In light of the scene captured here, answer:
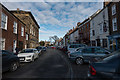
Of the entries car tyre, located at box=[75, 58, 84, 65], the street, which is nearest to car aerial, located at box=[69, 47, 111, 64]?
car tyre, located at box=[75, 58, 84, 65]

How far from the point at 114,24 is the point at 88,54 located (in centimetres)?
1172

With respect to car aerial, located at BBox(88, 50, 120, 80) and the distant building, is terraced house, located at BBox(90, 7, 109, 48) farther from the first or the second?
car aerial, located at BBox(88, 50, 120, 80)

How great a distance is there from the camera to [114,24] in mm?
14867

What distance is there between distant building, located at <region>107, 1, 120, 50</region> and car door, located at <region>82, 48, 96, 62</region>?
29.4 feet

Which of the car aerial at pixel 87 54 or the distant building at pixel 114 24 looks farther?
the distant building at pixel 114 24

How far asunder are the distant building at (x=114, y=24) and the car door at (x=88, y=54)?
8.95 metres

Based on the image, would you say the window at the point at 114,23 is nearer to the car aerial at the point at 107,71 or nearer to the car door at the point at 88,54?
the car door at the point at 88,54

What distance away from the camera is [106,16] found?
16828mm

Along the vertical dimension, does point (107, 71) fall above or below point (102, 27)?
below

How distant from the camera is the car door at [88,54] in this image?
6.99 m

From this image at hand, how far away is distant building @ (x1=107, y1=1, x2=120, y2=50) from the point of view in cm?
1370

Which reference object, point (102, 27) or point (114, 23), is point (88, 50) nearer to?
point (114, 23)

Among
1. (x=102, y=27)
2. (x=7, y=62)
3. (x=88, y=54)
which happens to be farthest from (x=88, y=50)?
(x=102, y=27)

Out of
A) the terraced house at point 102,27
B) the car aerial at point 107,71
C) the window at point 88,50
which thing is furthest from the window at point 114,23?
the car aerial at point 107,71
